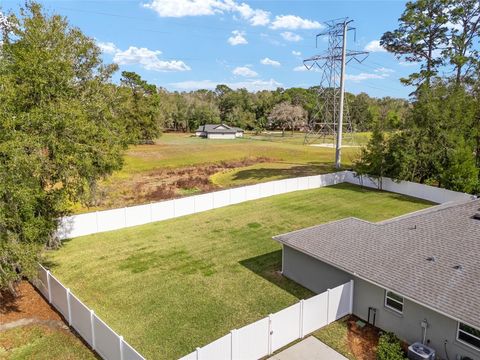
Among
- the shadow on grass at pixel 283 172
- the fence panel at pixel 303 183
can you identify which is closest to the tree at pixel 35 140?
the fence panel at pixel 303 183

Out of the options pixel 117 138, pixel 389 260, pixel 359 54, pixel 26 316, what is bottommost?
pixel 26 316

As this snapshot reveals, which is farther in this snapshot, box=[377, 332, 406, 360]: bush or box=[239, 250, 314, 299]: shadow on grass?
box=[239, 250, 314, 299]: shadow on grass

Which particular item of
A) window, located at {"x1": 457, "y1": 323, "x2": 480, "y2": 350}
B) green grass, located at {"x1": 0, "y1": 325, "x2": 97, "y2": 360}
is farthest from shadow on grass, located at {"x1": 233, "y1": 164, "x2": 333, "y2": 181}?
window, located at {"x1": 457, "y1": 323, "x2": 480, "y2": 350}

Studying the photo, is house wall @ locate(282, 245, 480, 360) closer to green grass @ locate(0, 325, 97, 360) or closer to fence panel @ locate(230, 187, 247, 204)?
green grass @ locate(0, 325, 97, 360)

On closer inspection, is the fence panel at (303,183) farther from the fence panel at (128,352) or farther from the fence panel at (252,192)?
the fence panel at (128,352)

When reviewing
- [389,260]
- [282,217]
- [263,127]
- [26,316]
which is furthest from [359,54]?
[263,127]

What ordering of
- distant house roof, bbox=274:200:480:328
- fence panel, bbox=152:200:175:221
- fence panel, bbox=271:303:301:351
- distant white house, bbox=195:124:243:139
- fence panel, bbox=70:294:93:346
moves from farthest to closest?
1. distant white house, bbox=195:124:243:139
2. fence panel, bbox=152:200:175:221
3. fence panel, bbox=70:294:93:346
4. fence panel, bbox=271:303:301:351
5. distant house roof, bbox=274:200:480:328

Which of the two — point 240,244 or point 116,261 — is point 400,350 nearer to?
point 240,244
